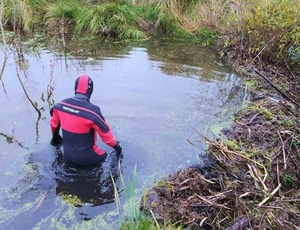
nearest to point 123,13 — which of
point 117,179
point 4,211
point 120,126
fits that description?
point 120,126

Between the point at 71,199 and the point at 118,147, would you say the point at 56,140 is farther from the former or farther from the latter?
the point at 71,199

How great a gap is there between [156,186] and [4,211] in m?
1.73

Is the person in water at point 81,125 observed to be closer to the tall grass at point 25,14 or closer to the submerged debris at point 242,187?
the submerged debris at point 242,187

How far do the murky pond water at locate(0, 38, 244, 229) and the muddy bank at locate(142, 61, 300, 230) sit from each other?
0.52 m

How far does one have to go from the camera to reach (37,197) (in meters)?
3.91

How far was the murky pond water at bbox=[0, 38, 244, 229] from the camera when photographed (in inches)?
151

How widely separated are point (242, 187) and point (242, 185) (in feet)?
0.16

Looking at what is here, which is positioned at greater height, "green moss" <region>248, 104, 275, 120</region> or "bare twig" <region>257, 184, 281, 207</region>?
"bare twig" <region>257, 184, 281, 207</region>

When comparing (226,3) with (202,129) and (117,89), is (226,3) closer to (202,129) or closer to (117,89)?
(117,89)

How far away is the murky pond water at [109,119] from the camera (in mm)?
3844

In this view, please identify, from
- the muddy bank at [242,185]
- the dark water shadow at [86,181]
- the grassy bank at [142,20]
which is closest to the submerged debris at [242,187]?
the muddy bank at [242,185]

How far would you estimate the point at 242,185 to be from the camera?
147 inches

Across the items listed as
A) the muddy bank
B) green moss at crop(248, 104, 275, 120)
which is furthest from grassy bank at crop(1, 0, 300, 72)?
the muddy bank

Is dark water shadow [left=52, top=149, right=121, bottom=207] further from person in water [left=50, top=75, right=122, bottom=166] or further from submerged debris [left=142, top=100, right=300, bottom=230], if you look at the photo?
submerged debris [left=142, top=100, right=300, bottom=230]
